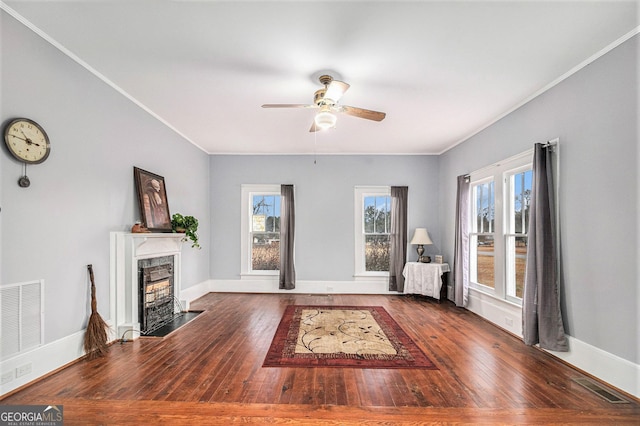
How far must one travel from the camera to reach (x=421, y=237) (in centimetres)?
613

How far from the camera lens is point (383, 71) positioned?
309 cm

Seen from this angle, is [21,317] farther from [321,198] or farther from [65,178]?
[321,198]

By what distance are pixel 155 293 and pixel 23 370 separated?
1629mm

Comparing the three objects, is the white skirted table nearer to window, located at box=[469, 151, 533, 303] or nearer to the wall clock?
window, located at box=[469, 151, 533, 303]

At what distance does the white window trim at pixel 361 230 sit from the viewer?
646 cm

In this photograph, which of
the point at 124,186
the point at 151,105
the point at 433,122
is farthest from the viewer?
the point at 433,122

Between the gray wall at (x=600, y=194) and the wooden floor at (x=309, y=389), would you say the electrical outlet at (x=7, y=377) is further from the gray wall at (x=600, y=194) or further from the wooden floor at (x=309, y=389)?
the gray wall at (x=600, y=194)

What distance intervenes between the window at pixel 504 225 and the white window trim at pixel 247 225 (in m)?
3.88

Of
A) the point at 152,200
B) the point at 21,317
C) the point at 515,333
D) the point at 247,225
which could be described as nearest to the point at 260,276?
the point at 247,225

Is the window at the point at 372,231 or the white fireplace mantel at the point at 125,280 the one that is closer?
the white fireplace mantel at the point at 125,280

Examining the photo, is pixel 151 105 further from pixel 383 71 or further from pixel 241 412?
pixel 241 412

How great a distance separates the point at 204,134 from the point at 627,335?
5.77 metres

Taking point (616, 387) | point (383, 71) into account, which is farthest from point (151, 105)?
point (616, 387)

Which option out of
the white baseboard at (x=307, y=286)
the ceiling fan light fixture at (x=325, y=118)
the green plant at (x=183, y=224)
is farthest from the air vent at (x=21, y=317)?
the white baseboard at (x=307, y=286)
